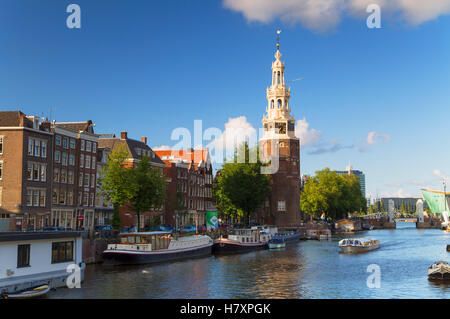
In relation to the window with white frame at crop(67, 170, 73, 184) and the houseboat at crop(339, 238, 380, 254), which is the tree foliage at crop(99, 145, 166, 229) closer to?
the window with white frame at crop(67, 170, 73, 184)

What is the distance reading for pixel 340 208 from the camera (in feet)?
533

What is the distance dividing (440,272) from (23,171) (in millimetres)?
48268

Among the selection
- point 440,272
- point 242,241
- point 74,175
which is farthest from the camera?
point 242,241

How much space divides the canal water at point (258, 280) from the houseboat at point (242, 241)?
1157cm

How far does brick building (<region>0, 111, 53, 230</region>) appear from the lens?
57.5 metres

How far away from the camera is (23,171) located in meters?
58.1

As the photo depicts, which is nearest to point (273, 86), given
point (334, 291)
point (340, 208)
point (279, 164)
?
point (279, 164)

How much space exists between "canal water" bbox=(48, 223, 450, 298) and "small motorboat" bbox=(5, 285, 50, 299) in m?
0.84

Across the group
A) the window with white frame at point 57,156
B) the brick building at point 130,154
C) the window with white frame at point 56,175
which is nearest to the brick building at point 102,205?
the brick building at point 130,154

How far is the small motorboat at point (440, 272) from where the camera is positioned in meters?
44.4

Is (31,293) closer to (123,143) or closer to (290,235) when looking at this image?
(123,143)

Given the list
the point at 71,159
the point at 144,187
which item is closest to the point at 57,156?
the point at 71,159
